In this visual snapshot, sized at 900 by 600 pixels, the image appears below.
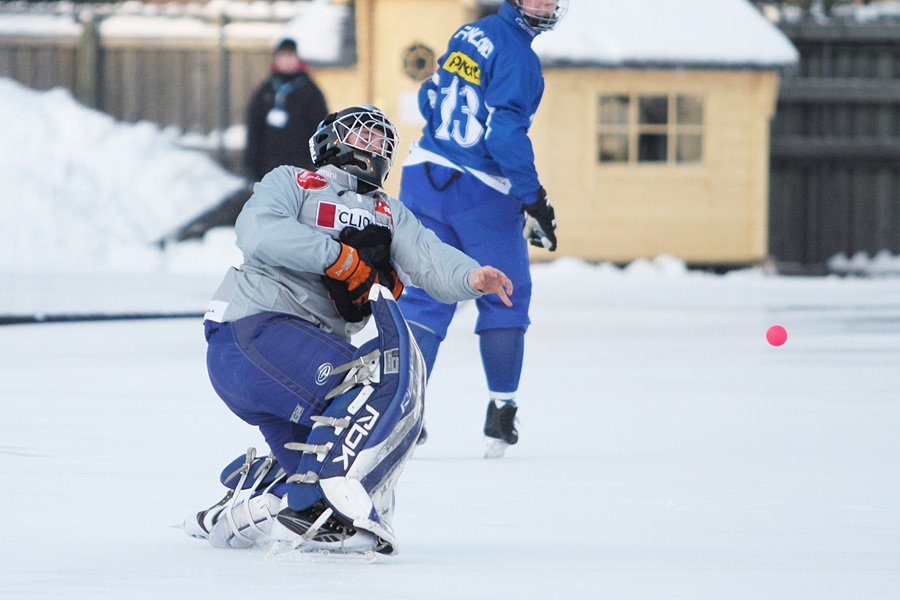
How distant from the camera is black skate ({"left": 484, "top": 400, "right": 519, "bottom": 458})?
458 centimetres

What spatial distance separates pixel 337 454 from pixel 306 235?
51 centimetres

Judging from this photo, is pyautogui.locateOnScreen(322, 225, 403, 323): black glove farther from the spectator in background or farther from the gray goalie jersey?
the spectator in background

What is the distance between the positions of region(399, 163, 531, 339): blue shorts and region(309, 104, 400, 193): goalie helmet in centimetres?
130

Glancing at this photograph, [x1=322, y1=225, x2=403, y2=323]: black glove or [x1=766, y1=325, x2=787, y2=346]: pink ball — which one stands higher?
[x1=322, y1=225, x2=403, y2=323]: black glove

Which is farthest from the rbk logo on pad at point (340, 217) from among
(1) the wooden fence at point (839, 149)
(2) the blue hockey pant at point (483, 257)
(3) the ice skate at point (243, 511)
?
(1) the wooden fence at point (839, 149)

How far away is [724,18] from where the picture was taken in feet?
48.3

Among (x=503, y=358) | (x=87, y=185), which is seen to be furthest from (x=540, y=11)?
(x=87, y=185)

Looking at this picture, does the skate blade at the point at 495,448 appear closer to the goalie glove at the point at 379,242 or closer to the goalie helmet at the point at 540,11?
the goalie glove at the point at 379,242

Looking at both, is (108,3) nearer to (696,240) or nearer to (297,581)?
(696,240)

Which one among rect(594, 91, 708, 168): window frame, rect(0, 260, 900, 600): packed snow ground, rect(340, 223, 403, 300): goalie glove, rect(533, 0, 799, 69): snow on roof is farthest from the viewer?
rect(594, 91, 708, 168): window frame

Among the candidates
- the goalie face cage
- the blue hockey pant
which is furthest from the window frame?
the goalie face cage

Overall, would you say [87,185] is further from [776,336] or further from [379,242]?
[379,242]

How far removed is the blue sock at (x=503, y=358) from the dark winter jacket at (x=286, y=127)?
5191 mm

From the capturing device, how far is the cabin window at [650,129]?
14469 mm
